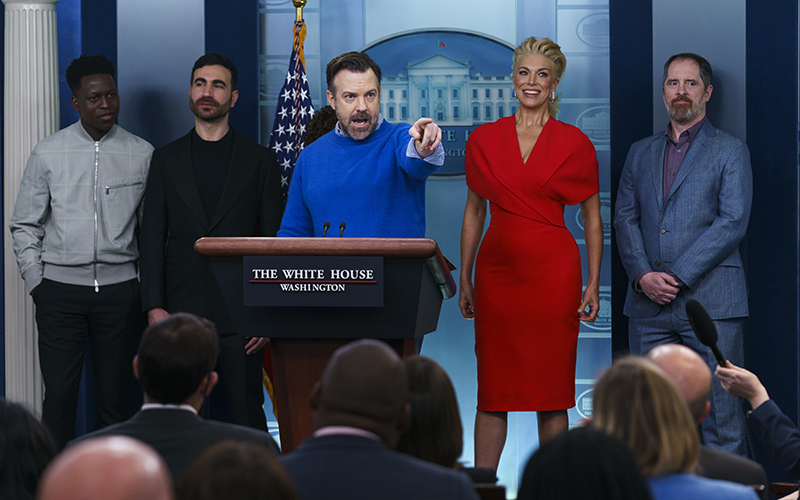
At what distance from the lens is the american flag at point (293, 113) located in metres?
4.24

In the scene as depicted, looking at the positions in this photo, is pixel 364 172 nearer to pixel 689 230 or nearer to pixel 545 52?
pixel 545 52

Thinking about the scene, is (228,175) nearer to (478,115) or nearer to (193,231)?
(193,231)

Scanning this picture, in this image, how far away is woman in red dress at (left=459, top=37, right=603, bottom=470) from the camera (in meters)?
3.56

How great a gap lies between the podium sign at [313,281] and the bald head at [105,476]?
1441 millimetres

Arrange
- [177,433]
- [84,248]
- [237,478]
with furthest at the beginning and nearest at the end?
1. [84,248]
2. [177,433]
3. [237,478]

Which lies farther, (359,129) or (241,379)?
(241,379)

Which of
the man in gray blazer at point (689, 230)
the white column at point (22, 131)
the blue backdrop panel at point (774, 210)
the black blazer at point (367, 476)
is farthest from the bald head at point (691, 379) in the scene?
the white column at point (22, 131)

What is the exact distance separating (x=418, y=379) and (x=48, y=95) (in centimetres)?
350

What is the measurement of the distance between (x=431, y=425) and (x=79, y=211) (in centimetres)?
293

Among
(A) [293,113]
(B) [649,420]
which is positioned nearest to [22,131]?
(A) [293,113]

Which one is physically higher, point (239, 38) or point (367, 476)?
point (239, 38)

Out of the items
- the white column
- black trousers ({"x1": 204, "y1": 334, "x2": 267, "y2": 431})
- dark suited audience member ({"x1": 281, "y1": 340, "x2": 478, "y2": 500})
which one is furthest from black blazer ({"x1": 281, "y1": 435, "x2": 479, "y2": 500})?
the white column

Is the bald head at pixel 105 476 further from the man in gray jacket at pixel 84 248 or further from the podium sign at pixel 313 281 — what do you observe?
the man in gray jacket at pixel 84 248

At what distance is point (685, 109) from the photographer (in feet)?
12.9
